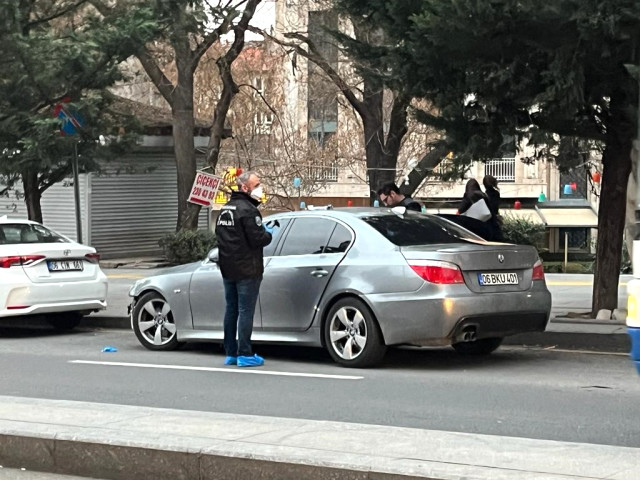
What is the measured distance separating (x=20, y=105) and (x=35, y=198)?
10.1 feet

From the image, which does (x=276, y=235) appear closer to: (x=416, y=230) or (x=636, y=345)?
(x=416, y=230)

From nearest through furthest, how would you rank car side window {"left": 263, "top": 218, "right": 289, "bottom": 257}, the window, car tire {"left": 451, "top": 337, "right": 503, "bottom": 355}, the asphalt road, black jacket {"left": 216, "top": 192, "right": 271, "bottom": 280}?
the asphalt road, black jacket {"left": 216, "top": 192, "right": 271, "bottom": 280}, car tire {"left": 451, "top": 337, "right": 503, "bottom": 355}, car side window {"left": 263, "top": 218, "right": 289, "bottom": 257}, the window

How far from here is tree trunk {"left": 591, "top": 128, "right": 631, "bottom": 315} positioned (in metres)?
13.0

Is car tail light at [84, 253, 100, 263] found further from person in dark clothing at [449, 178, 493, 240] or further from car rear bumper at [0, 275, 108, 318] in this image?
person in dark clothing at [449, 178, 493, 240]

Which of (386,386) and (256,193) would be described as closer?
(386,386)

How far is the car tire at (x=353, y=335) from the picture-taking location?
10164 millimetres

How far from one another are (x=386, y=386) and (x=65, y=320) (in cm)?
676

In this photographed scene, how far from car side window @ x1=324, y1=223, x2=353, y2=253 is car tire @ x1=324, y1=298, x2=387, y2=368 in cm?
58

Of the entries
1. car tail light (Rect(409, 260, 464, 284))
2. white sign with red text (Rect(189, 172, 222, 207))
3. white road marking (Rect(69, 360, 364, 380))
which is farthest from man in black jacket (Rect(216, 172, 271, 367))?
white sign with red text (Rect(189, 172, 222, 207))

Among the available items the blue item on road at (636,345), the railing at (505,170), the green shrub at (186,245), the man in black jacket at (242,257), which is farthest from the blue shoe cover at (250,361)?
the railing at (505,170)

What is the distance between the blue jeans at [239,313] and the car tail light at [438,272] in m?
1.59

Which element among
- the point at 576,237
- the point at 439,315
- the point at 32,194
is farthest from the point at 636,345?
the point at 576,237

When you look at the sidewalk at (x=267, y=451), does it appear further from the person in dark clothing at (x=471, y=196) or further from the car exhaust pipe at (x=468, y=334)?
the person in dark clothing at (x=471, y=196)

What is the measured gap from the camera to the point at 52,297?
13.8 metres
